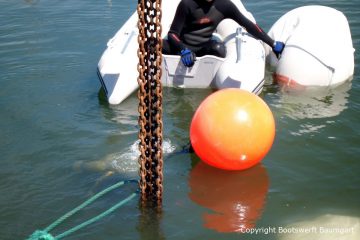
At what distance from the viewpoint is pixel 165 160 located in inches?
175

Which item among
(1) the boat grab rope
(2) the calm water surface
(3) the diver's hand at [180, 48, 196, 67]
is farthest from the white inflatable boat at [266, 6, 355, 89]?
(1) the boat grab rope

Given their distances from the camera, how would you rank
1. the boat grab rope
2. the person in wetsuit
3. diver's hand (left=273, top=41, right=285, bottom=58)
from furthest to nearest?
diver's hand (left=273, top=41, right=285, bottom=58) → the person in wetsuit → the boat grab rope

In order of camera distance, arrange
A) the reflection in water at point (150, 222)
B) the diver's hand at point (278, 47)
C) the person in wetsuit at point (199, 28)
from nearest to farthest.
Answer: the reflection in water at point (150, 222), the person in wetsuit at point (199, 28), the diver's hand at point (278, 47)

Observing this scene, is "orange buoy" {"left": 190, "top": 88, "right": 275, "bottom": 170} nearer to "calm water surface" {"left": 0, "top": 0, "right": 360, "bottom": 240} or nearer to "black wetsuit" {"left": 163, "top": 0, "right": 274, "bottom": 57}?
"calm water surface" {"left": 0, "top": 0, "right": 360, "bottom": 240}

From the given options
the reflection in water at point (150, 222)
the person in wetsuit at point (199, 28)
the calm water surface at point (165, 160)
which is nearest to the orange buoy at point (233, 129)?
the calm water surface at point (165, 160)

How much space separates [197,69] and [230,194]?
79.3 inches

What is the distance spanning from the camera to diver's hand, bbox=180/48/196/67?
17.4ft

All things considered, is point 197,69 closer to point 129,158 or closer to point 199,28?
point 199,28

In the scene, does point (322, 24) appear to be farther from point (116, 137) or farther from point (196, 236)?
point (196, 236)

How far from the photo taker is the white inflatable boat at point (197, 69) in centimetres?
530

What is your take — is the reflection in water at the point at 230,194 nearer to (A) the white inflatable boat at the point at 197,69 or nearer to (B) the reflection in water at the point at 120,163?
(B) the reflection in water at the point at 120,163

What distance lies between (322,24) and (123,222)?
12.1ft

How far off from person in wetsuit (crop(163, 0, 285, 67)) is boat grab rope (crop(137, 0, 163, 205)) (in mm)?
2285

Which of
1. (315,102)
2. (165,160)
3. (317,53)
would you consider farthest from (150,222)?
(317,53)
